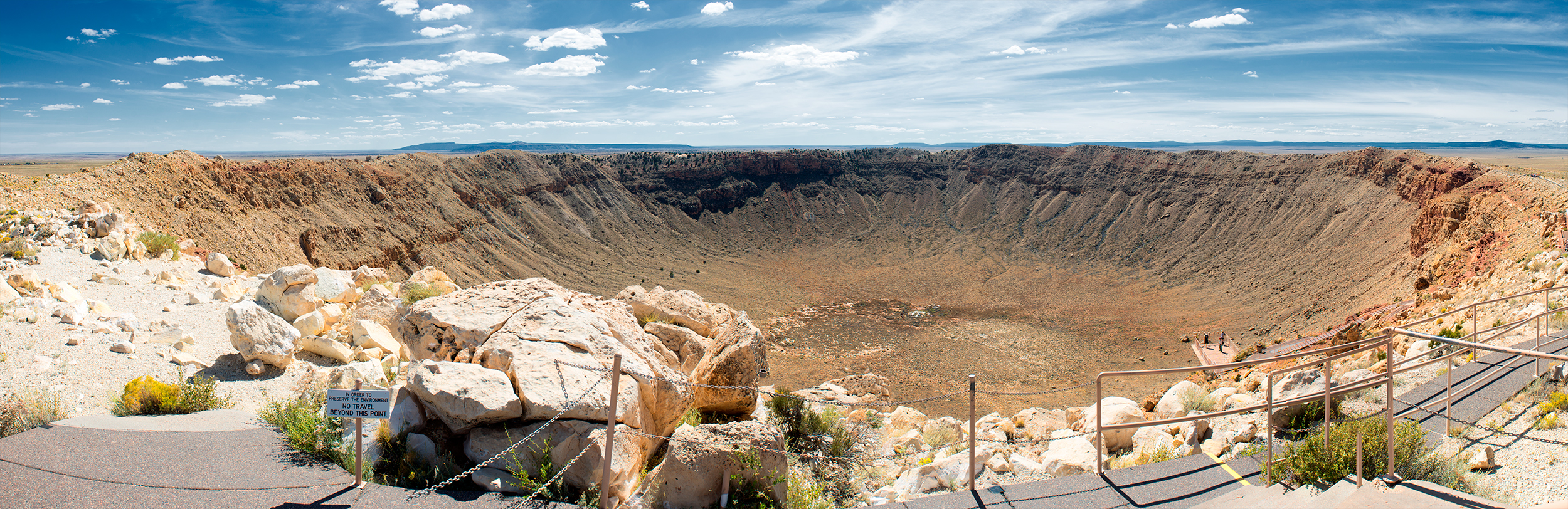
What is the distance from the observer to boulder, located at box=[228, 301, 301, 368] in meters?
11.0

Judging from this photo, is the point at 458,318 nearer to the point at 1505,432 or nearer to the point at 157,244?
the point at 157,244

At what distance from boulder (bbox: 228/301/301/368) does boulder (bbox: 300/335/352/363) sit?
2.09ft

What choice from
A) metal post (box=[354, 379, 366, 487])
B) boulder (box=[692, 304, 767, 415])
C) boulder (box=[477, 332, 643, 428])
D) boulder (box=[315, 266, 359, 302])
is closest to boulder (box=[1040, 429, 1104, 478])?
boulder (box=[692, 304, 767, 415])

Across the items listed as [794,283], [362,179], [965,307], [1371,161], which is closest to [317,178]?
[362,179]

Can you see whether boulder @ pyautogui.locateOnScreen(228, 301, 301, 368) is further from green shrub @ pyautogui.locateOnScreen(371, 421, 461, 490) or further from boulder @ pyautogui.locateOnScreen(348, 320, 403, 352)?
green shrub @ pyautogui.locateOnScreen(371, 421, 461, 490)

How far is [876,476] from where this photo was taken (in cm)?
903

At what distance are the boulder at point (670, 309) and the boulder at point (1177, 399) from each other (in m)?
10.6

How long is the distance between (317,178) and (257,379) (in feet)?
106

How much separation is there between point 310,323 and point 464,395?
7.64m

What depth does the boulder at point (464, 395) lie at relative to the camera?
293 inches

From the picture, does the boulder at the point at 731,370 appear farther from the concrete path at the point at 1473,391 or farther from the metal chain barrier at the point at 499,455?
the concrete path at the point at 1473,391

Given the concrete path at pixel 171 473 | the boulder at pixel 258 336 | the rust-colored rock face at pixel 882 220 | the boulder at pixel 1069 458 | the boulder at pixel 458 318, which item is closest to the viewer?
the concrete path at pixel 171 473

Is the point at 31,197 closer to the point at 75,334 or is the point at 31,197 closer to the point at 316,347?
the point at 75,334

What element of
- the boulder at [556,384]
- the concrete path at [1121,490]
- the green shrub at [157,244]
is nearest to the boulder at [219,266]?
the green shrub at [157,244]
